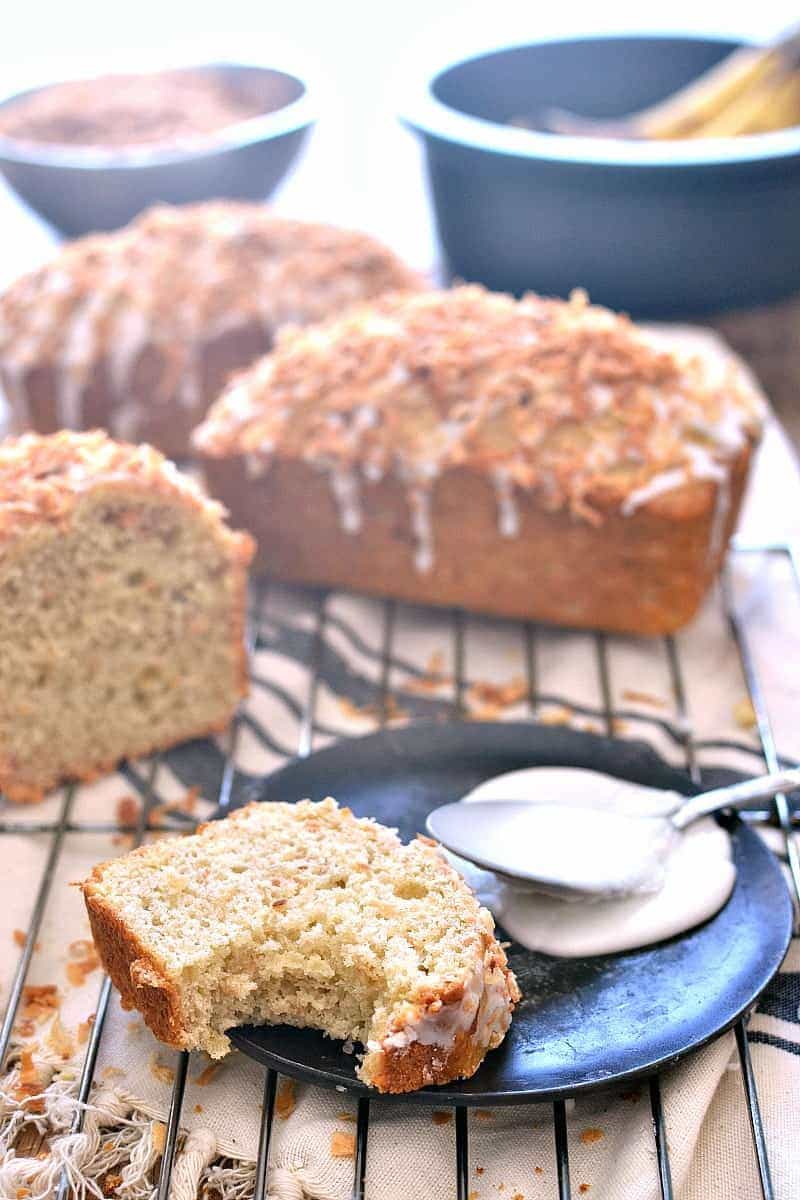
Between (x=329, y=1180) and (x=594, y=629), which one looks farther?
(x=594, y=629)

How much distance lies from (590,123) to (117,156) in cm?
139

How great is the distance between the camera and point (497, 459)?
8.04 feet

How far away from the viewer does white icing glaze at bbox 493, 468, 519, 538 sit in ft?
8.08

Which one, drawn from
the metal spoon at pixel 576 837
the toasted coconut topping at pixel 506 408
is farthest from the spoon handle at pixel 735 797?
the toasted coconut topping at pixel 506 408

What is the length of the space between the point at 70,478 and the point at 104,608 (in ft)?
0.76

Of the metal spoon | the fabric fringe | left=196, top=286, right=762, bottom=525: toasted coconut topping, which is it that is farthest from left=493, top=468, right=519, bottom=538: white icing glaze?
the fabric fringe

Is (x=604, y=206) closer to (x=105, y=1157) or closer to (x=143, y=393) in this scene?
(x=143, y=393)

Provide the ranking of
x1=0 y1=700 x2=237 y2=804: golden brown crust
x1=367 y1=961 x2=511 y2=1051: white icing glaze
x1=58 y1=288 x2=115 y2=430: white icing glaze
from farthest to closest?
x1=58 y1=288 x2=115 y2=430: white icing glaze → x1=0 y1=700 x2=237 y2=804: golden brown crust → x1=367 y1=961 x2=511 y2=1051: white icing glaze

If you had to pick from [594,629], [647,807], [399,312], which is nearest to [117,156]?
[399,312]

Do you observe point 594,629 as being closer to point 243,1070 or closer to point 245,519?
point 245,519

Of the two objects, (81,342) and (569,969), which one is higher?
(81,342)

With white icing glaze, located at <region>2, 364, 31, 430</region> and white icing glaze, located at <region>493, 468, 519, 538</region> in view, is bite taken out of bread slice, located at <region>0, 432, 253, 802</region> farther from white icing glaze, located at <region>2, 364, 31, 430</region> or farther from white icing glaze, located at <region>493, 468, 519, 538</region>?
white icing glaze, located at <region>2, 364, 31, 430</region>

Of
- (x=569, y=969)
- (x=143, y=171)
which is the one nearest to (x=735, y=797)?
(x=569, y=969)

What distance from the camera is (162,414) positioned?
10.3 feet
